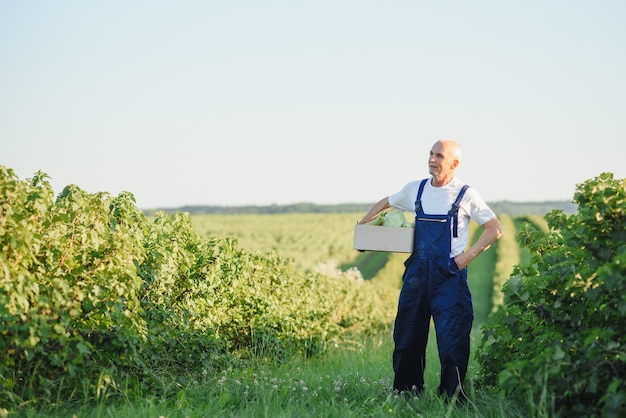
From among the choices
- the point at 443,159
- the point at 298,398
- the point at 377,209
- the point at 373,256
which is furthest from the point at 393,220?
the point at 373,256

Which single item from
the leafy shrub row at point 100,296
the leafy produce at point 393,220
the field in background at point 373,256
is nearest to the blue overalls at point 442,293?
the leafy produce at point 393,220

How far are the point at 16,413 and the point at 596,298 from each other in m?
4.01

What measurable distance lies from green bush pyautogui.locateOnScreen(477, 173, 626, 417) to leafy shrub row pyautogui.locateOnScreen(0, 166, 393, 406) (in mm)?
2985

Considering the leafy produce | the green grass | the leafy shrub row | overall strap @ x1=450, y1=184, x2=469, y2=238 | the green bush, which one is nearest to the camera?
the green bush

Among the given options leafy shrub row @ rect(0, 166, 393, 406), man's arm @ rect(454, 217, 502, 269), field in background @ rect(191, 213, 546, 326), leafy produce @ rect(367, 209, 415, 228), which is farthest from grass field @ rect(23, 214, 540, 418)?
field in background @ rect(191, 213, 546, 326)

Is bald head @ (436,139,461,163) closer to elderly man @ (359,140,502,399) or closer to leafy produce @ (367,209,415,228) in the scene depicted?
elderly man @ (359,140,502,399)

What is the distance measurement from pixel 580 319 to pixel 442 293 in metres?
1.22

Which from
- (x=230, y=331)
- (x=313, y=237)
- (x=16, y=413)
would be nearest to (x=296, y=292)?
(x=230, y=331)

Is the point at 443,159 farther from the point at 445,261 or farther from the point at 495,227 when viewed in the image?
the point at 445,261

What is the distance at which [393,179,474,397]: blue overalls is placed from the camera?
19.9 feet

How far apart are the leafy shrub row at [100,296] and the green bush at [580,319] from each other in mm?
2985

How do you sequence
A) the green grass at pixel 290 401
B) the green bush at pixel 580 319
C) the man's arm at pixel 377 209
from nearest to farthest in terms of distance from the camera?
the green bush at pixel 580 319
the green grass at pixel 290 401
the man's arm at pixel 377 209

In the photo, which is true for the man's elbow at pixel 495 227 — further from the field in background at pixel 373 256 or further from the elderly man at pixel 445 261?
the field in background at pixel 373 256

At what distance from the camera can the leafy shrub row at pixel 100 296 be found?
5.27m
